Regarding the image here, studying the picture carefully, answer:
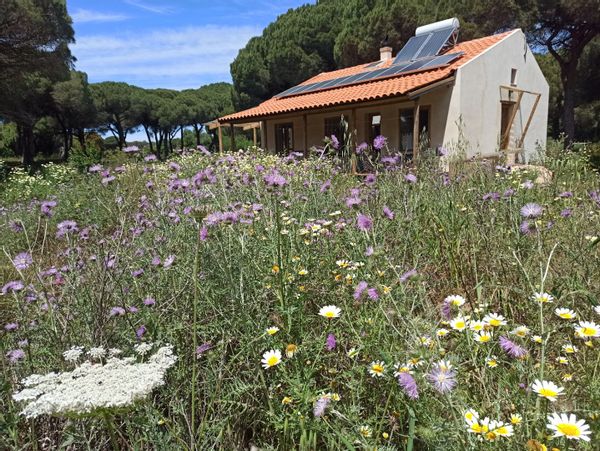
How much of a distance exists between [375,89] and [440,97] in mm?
1785

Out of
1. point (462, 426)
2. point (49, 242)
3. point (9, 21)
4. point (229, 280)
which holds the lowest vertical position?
point (49, 242)

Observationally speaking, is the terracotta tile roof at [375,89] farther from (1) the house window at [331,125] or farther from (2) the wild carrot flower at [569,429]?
(2) the wild carrot flower at [569,429]

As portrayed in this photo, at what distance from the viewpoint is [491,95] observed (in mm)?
12250

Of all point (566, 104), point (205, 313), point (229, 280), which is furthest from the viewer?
point (566, 104)

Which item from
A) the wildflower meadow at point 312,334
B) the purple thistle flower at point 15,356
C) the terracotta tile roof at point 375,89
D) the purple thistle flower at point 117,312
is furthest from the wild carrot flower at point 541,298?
the terracotta tile roof at point 375,89

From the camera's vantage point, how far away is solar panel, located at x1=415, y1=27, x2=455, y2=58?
12625 millimetres

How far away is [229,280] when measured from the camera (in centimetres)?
166

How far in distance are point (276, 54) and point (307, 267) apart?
2304cm

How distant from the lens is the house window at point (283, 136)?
53.3 feet

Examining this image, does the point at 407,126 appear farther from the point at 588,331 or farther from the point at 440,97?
the point at 588,331

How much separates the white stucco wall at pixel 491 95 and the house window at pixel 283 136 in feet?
21.4

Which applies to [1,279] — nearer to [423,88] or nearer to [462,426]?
[462,426]

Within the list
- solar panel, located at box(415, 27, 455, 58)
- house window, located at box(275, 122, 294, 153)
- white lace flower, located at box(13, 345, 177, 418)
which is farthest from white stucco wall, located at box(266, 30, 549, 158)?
white lace flower, located at box(13, 345, 177, 418)

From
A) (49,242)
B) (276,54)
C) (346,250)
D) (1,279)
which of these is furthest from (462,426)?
(276,54)
